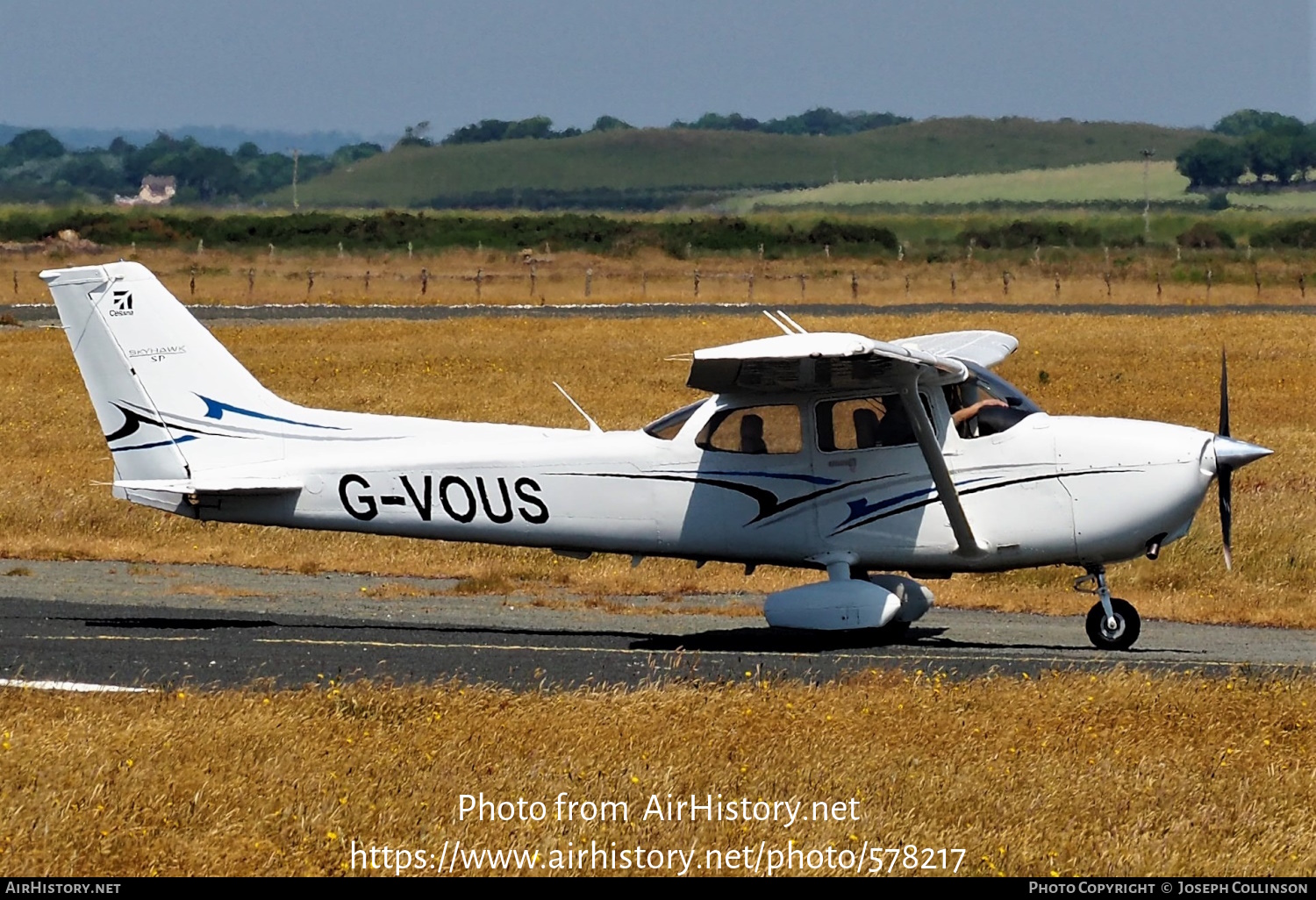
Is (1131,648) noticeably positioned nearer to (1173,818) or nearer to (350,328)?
(1173,818)

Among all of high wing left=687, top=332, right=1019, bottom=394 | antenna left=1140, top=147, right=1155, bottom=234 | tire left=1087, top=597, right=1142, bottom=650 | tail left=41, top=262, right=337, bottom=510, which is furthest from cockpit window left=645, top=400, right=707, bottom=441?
antenna left=1140, top=147, right=1155, bottom=234

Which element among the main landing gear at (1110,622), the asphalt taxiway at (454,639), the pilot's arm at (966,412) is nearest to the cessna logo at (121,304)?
the asphalt taxiway at (454,639)

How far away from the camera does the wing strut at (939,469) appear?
1258cm

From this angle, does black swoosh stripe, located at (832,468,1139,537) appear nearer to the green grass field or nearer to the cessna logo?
the cessna logo

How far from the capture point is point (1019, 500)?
12930 millimetres

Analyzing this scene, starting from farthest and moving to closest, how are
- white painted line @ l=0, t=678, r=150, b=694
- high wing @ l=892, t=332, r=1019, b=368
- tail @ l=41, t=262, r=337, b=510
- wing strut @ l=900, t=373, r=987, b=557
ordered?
high wing @ l=892, t=332, r=1019, b=368, tail @ l=41, t=262, r=337, b=510, wing strut @ l=900, t=373, r=987, b=557, white painted line @ l=0, t=678, r=150, b=694

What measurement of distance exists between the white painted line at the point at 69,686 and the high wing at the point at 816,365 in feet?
13.6

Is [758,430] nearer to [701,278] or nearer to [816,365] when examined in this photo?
[816,365]

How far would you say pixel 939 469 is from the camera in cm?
1273

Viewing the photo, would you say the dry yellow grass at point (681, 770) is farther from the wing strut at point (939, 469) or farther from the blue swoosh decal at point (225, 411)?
the blue swoosh decal at point (225, 411)

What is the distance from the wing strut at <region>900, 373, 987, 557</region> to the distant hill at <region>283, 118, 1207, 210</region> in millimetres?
77575

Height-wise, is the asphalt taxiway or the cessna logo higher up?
the cessna logo

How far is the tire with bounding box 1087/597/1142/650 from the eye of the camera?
13.2 metres

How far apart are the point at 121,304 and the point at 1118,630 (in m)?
8.28
